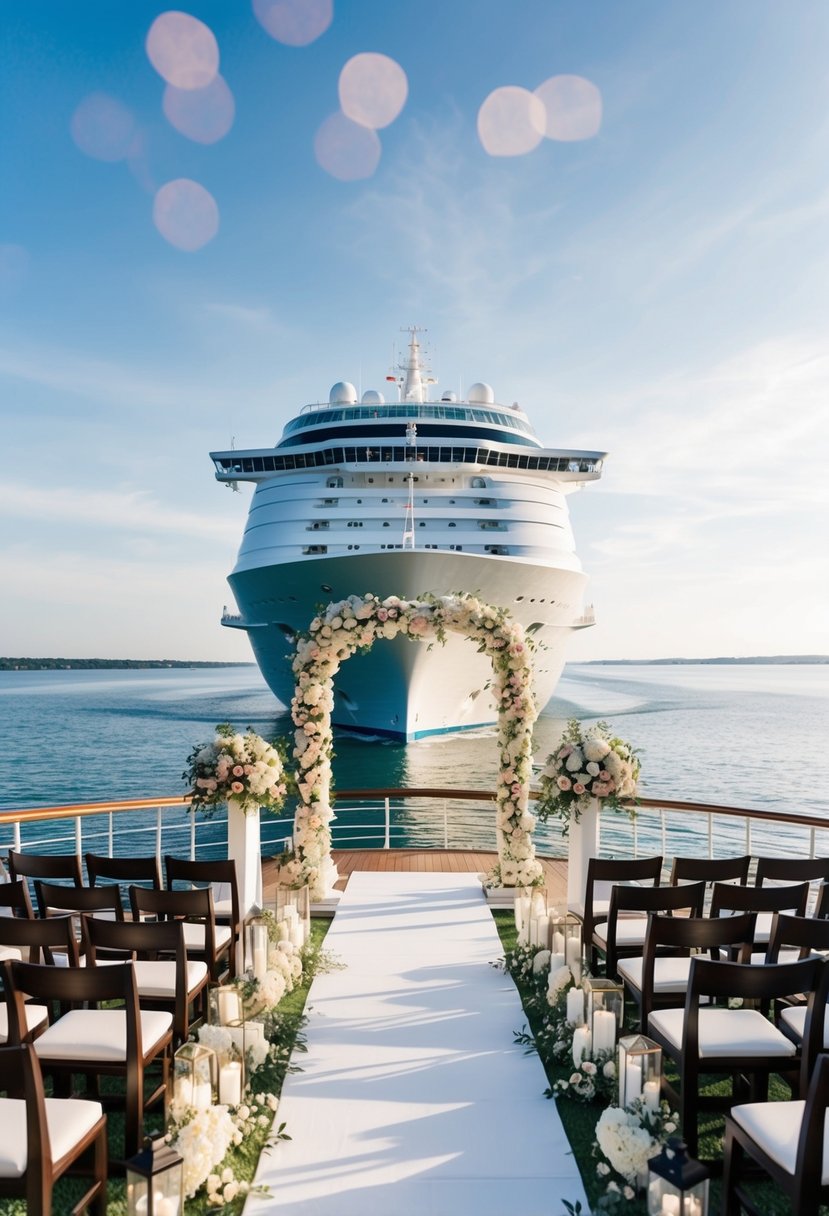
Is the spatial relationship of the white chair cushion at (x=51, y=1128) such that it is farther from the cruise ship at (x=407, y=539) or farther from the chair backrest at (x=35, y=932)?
the cruise ship at (x=407, y=539)

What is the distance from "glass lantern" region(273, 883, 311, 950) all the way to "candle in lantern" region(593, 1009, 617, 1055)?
7.98ft

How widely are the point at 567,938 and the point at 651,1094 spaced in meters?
1.68

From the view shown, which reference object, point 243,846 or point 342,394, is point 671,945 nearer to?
point 243,846

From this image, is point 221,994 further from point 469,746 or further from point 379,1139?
point 469,746

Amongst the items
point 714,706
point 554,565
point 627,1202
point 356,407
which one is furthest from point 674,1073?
point 714,706

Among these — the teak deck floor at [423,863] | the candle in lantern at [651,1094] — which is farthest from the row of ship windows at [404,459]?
the candle in lantern at [651,1094]

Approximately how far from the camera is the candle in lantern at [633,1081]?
2.93 metres

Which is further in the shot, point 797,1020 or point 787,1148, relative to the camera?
point 797,1020

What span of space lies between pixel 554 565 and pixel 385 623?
1711 cm

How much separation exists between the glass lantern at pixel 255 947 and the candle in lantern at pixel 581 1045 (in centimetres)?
189

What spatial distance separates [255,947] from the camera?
463cm

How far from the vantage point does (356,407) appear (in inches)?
1103

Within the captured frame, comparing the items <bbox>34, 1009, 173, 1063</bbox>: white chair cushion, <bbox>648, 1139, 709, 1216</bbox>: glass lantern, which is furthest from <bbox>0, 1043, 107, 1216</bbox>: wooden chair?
<bbox>648, 1139, 709, 1216</bbox>: glass lantern

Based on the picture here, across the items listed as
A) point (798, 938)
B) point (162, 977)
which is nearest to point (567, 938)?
point (798, 938)
